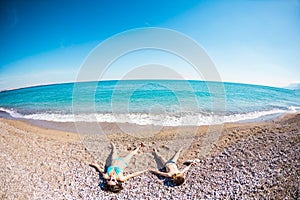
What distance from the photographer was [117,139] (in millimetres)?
8133

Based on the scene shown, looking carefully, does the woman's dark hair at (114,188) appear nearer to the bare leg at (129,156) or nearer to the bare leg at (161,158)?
the bare leg at (129,156)

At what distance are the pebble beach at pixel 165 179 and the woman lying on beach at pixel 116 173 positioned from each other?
0.14m

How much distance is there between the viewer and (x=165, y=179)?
5098 mm

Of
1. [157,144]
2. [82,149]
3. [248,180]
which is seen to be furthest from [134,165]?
[248,180]

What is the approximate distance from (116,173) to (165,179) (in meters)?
1.42

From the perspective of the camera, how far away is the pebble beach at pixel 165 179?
4.38 meters

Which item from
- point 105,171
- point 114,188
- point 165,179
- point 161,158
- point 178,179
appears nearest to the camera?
point 114,188

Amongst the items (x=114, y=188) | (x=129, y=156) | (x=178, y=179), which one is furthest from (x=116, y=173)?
(x=178, y=179)

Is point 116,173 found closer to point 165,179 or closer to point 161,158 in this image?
point 165,179

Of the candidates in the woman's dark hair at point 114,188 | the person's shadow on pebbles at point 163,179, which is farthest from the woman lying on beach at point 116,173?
the person's shadow on pebbles at point 163,179

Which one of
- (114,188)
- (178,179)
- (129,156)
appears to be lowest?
(114,188)

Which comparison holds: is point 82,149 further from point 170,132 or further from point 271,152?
point 271,152

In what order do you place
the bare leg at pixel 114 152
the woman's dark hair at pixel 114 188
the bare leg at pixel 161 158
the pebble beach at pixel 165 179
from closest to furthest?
the pebble beach at pixel 165 179 → the woman's dark hair at pixel 114 188 → the bare leg at pixel 161 158 → the bare leg at pixel 114 152

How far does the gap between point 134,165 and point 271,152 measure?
170 inches
